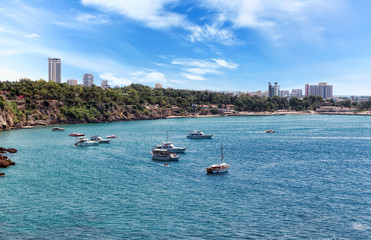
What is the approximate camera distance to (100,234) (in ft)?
88.3

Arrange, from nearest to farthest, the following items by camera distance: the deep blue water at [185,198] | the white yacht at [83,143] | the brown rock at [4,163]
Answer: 1. the deep blue water at [185,198]
2. the brown rock at [4,163]
3. the white yacht at [83,143]

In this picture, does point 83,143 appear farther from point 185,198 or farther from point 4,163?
point 185,198

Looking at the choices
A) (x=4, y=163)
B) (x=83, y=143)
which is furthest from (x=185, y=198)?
(x=83, y=143)

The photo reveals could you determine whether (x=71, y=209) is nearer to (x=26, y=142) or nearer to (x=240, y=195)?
(x=240, y=195)

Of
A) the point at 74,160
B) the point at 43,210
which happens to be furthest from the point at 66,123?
the point at 43,210

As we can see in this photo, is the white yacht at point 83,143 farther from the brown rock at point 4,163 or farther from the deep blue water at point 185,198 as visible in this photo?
the brown rock at point 4,163

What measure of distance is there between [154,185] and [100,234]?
15.2m

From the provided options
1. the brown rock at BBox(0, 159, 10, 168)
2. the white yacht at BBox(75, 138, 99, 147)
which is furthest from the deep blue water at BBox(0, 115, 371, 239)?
the white yacht at BBox(75, 138, 99, 147)

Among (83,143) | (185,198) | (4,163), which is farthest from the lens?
(83,143)

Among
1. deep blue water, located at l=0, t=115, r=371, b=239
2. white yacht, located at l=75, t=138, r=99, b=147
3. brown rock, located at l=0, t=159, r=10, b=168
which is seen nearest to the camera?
deep blue water, located at l=0, t=115, r=371, b=239

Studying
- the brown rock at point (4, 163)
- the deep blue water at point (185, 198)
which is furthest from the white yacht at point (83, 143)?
the brown rock at point (4, 163)

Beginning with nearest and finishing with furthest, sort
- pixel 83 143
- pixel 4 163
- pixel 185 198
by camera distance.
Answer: pixel 185 198 → pixel 4 163 → pixel 83 143

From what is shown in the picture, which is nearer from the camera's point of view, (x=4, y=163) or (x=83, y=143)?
(x=4, y=163)

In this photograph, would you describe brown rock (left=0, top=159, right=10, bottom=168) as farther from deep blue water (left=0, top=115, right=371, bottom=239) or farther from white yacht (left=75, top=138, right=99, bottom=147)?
white yacht (left=75, top=138, right=99, bottom=147)
